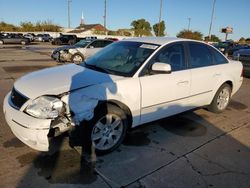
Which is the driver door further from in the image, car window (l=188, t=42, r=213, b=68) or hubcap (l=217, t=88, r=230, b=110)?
hubcap (l=217, t=88, r=230, b=110)

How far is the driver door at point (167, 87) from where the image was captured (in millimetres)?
3771

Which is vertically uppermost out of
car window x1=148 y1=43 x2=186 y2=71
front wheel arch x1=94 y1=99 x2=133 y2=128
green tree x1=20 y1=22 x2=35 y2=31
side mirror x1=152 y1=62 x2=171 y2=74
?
green tree x1=20 y1=22 x2=35 y2=31

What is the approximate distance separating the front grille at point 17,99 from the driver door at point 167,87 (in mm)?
1657

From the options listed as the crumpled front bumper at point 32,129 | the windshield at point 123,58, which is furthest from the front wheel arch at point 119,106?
the crumpled front bumper at point 32,129

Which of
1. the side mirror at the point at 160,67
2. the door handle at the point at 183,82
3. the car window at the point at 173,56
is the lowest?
the door handle at the point at 183,82

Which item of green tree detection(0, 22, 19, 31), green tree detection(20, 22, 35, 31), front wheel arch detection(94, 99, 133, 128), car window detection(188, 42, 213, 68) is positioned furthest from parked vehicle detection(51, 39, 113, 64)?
green tree detection(20, 22, 35, 31)

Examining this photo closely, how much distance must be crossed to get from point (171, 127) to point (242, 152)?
1297mm

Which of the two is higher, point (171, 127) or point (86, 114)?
point (86, 114)

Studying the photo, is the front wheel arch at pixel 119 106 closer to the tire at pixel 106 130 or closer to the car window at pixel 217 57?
the tire at pixel 106 130

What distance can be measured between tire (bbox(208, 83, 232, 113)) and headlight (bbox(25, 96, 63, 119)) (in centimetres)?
352

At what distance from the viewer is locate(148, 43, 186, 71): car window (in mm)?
4039

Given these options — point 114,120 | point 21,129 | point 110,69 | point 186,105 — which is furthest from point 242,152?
point 21,129

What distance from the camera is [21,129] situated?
9.95 ft

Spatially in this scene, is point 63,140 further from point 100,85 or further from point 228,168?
point 228,168
